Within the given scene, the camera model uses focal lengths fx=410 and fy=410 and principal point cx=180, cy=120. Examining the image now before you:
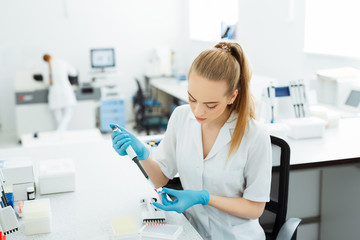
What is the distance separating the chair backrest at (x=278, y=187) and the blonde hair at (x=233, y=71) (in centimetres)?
21

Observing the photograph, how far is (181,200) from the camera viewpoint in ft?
4.07

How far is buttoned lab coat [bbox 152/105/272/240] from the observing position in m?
1.32

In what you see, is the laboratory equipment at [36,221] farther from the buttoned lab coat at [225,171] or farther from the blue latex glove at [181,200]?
the buttoned lab coat at [225,171]

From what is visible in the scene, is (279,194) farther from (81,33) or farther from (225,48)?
(81,33)

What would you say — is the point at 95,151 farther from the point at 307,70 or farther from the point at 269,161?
the point at 307,70

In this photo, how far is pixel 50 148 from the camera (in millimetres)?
2088

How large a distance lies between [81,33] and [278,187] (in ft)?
16.7

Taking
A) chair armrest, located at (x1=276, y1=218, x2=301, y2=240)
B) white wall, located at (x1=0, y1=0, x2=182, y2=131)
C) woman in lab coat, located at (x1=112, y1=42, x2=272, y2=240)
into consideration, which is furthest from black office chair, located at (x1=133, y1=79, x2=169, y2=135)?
chair armrest, located at (x1=276, y1=218, x2=301, y2=240)

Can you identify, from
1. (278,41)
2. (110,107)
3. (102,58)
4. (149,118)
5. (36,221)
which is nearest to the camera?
(36,221)

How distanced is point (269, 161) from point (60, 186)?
764 millimetres

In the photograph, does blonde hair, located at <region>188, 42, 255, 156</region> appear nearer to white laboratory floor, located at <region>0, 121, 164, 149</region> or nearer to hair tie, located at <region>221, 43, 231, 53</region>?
hair tie, located at <region>221, 43, 231, 53</region>

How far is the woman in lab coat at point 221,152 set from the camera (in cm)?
126

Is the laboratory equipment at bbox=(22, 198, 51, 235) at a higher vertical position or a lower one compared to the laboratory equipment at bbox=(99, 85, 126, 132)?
higher

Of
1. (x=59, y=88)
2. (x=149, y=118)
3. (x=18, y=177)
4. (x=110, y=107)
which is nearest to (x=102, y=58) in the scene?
(x=110, y=107)
